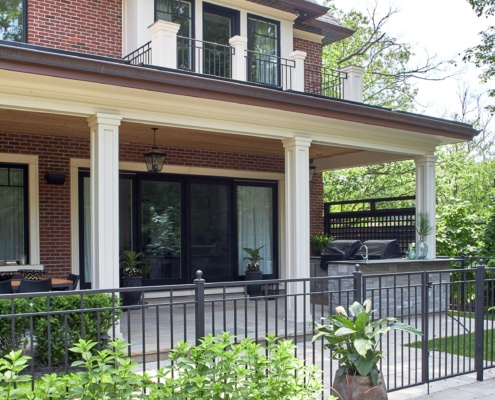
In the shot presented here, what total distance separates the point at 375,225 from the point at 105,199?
26.6 ft

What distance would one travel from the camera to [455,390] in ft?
18.6

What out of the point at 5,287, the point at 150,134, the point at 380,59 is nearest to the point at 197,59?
the point at 150,134

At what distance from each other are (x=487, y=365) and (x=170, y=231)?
22.3 feet

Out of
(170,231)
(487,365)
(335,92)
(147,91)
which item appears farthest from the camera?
(335,92)

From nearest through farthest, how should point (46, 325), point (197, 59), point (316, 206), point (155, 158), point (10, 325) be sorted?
point (10, 325) < point (46, 325) < point (155, 158) < point (197, 59) < point (316, 206)

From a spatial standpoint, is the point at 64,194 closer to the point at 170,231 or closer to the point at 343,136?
the point at 170,231

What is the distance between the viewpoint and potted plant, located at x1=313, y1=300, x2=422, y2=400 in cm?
438

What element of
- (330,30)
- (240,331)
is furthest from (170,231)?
(330,30)

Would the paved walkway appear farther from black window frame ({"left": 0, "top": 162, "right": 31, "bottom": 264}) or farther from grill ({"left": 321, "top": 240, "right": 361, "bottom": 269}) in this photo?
black window frame ({"left": 0, "top": 162, "right": 31, "bottom": 264})

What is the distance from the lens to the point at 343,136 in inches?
385

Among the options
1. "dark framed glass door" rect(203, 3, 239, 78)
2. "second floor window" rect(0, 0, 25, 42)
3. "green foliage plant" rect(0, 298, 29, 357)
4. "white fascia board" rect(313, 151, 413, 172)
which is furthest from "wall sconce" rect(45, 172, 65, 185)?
"white fascia board" rect(313, 151, 413, 172)

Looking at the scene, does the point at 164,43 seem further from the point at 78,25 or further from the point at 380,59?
the point at 380,59

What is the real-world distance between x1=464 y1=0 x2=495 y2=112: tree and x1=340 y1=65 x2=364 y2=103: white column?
13.5 feet

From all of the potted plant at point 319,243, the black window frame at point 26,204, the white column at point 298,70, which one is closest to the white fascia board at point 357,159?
the potted plant at point 319,243
